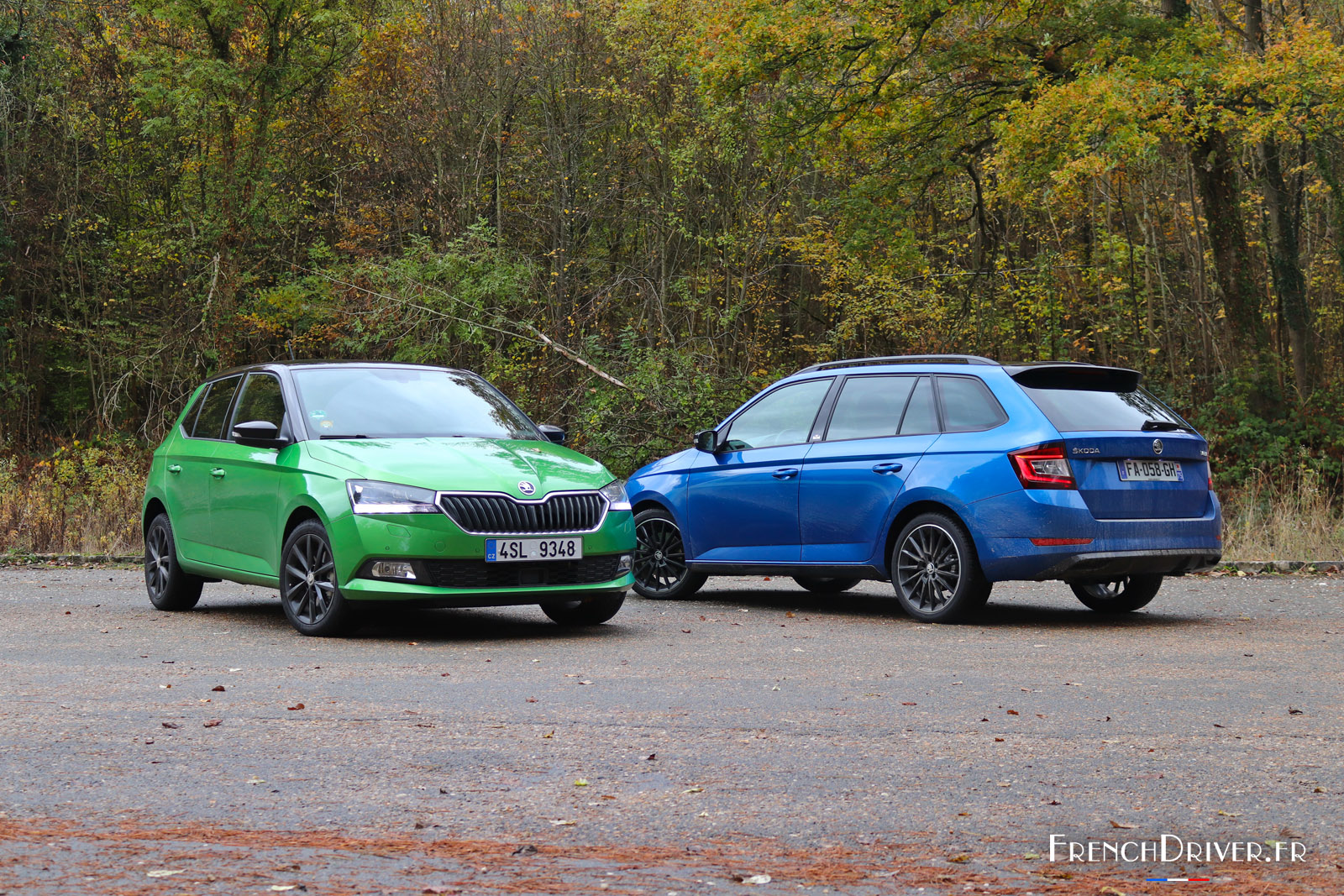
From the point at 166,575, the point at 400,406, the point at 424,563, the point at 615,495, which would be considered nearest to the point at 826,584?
the point at 615,495

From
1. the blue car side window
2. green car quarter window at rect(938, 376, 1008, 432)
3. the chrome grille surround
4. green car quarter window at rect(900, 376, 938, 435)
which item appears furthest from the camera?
the blue car side window

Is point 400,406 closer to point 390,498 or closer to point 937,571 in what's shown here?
point 390,498

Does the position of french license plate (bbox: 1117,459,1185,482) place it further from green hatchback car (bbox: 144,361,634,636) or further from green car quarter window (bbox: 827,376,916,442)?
green hatchback car (bbox: 144,361,634,636)

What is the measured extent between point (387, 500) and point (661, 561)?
3974 mm

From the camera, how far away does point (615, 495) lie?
9891 millimetres

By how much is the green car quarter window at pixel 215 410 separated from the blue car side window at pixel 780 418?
3917mm

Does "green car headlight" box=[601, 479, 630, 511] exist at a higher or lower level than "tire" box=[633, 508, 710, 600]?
higher

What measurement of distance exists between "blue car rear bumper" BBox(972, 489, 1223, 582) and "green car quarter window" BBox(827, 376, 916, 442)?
1190mm

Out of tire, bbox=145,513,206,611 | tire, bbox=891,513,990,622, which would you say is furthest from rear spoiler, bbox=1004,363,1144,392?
tire, bbox=145,513,206,611

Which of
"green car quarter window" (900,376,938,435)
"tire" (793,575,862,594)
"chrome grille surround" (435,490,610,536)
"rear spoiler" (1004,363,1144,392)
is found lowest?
"tire" (793,575,862,594)

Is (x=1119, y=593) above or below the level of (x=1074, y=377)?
below

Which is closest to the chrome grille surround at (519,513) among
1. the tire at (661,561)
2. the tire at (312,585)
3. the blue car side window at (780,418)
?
the tire at (312,585)

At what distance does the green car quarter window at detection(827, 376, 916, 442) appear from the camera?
35.7 ft

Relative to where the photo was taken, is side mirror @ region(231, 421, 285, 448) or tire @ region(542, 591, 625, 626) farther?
tire @ region(542, 591, 625, 626)
